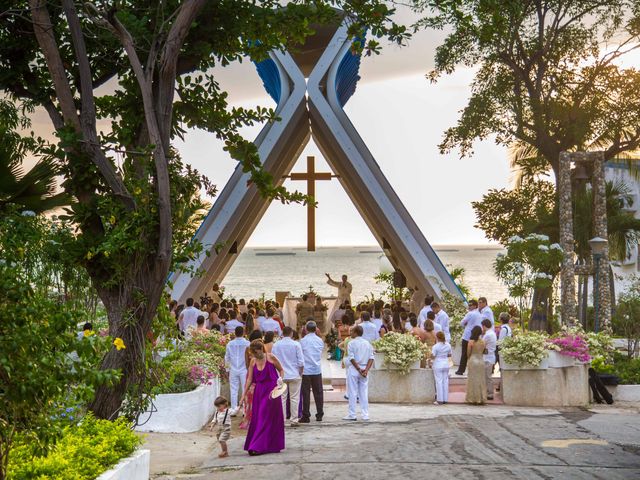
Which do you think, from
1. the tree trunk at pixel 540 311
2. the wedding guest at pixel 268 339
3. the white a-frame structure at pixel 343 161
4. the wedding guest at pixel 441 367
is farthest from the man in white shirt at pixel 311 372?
the tree trunk at pixel 540 311

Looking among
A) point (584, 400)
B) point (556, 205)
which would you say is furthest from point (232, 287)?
point (584, 400)

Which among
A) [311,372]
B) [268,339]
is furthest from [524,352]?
[268,339]

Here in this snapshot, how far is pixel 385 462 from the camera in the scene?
11305mm

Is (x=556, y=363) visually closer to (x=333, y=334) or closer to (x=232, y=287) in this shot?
(x=333, y=334)

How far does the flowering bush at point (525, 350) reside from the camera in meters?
16.7

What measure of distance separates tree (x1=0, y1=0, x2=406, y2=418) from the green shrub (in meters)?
0.90

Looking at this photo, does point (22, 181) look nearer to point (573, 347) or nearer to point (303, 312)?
point (573, 347)

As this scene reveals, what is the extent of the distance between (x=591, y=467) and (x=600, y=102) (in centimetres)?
2191

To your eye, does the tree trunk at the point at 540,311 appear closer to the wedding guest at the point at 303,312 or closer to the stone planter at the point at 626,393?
the wedding guest at the point at 303,312

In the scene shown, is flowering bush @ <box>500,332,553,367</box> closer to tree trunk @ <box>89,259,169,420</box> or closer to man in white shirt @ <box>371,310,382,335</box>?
→ man in white shirt @ <box>371,310,382,335</box>

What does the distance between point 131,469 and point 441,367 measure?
871 centimetres

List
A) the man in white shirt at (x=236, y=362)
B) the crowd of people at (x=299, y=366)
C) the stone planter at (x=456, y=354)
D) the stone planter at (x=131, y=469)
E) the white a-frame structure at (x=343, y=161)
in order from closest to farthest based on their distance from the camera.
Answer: the stone planter at (x=131, y=469) < the crowd of people at (x=299, y=366) < the man in white shirt at (x=236, y=362) < the stone planter at (x=456, y=354) < the white a-frame structure at (x=343, y=161)

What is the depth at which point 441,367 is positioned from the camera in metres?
16.6

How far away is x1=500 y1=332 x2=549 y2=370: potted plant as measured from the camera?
1667 centimetres
